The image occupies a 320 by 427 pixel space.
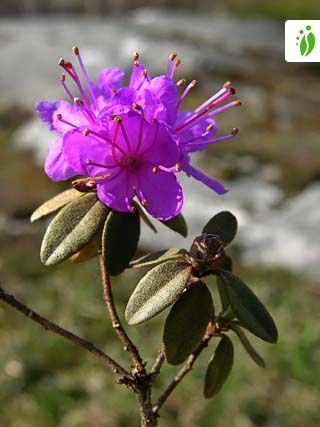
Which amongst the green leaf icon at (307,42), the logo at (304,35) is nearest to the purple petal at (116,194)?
the logo at (304,35)

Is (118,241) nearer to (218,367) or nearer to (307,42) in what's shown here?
(218,367)

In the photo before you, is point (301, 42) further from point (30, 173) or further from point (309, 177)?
point (30, 173)

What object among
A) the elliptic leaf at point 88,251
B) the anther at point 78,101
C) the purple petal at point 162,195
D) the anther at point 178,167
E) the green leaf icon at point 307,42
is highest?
the anther at point 78,101

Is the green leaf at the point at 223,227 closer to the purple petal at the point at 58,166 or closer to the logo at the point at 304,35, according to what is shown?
the purple petal at the point at 58,166

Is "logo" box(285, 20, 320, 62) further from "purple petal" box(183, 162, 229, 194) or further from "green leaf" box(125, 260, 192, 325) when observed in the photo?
"green leaf" box(125, 260, 192, 325)

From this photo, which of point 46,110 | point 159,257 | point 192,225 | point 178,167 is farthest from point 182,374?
point 192,225

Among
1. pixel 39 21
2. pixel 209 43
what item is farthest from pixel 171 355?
pixel 39 21

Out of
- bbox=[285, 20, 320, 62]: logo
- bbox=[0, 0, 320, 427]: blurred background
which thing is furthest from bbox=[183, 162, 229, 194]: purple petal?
bbox=[285, 20, 320, 62]: logo
